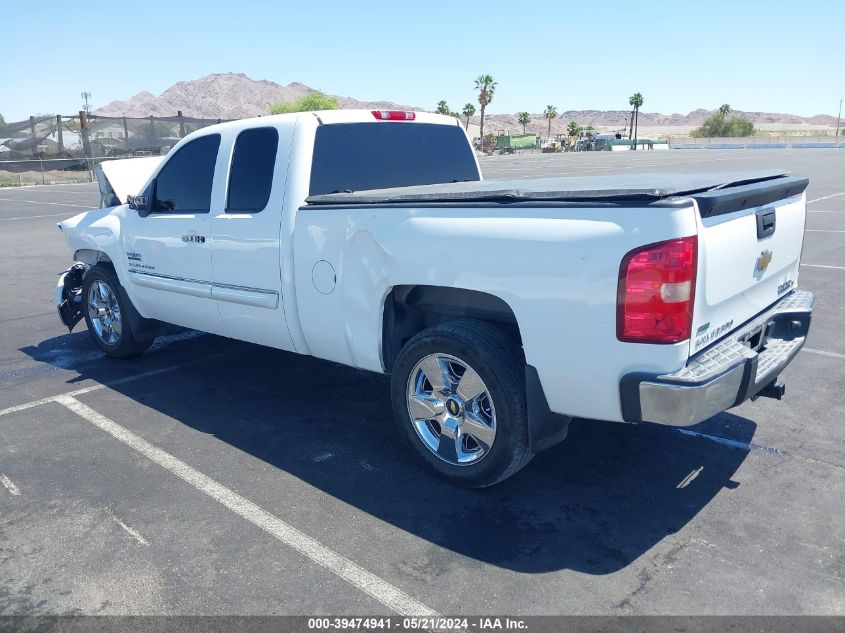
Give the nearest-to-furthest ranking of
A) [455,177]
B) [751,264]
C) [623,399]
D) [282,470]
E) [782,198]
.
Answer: [623,399] < [751,264] < [782,198] < [282,470] < [455,177]

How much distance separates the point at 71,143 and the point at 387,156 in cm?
4056

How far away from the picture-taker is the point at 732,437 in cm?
459

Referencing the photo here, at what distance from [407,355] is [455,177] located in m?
2.34

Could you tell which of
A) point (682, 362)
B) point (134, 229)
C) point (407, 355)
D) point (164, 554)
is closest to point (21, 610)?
point (164, 554)

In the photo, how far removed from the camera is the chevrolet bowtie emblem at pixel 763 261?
12.2 ft

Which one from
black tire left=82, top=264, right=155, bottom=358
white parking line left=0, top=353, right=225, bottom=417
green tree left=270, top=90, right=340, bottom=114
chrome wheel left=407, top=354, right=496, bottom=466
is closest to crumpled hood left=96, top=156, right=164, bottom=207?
black tire left=82, top=264, right=155, bottom=358

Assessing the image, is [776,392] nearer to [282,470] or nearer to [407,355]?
[407,355]

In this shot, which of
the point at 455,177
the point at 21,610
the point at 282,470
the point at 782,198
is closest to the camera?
the point at 21,610

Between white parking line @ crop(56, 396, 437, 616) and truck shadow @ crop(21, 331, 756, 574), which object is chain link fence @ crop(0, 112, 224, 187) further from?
white parking line @ crop(56, 396, 437, 616)

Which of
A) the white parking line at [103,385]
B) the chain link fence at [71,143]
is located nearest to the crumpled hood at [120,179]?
the white parking line at [103,385]

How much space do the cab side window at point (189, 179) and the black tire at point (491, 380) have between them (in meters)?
2.34

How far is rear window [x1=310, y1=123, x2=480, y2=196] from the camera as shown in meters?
4.85

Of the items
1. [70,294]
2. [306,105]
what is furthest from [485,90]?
[70,294]

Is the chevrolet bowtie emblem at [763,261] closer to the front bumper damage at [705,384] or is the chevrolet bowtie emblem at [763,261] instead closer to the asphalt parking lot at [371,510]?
the front bumper damage at [705,384]
